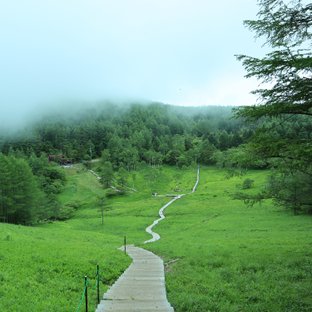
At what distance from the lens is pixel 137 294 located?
15.9m

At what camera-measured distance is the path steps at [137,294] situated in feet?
44.5

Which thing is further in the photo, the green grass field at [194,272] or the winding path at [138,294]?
the green grass field at [194,272]

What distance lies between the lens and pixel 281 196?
2209cm

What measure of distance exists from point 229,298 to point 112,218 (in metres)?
73.2

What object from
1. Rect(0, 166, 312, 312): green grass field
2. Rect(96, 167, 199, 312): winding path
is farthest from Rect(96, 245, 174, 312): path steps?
Rect(0, 166, 312, 312): green grass field

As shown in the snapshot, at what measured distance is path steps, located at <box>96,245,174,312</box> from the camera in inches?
534

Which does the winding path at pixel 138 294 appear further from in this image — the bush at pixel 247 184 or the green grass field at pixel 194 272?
the bush at pixel 247 184

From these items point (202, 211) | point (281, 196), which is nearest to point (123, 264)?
point (281, 196)

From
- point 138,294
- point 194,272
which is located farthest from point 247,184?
point 138,294

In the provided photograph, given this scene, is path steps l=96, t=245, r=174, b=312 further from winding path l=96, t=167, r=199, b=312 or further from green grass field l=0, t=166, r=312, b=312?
green grass field l=0, t=166, r=312, b=312

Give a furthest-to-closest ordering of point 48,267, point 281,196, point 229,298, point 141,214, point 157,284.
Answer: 1. point 141,214
2. point 281,196
3. point 48,267
4. point 157,284
5. point 229,298

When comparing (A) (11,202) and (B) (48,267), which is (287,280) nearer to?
(B) (48,267)

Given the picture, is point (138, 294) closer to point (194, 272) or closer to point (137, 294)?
point (137, 294)

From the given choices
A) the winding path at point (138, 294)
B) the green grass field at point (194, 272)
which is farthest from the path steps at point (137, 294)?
the green grass field at point (194, 272)
